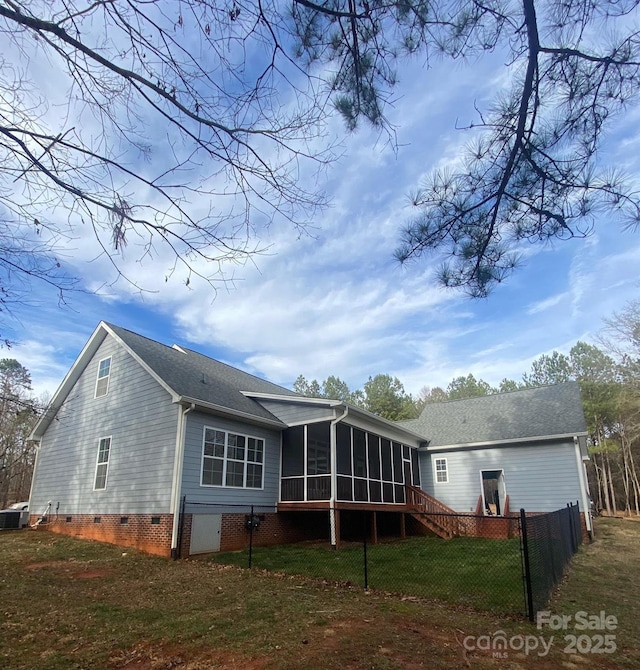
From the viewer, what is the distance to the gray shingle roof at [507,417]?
15.8 m

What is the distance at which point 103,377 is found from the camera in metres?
13.2

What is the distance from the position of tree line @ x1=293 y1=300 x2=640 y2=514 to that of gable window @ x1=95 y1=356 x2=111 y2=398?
2314cm

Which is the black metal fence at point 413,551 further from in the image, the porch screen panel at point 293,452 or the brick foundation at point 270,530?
the porch screen panel at point 293,452

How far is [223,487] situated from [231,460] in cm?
72

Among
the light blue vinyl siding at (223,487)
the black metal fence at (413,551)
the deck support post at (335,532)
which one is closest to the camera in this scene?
the black metal fence at (413,551)

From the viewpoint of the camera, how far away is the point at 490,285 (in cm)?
498

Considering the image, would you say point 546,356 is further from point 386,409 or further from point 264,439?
point 264,439

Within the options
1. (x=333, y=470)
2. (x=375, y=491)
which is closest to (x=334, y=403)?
(x=333, y=470)

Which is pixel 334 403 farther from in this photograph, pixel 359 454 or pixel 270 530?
pixel 270 530

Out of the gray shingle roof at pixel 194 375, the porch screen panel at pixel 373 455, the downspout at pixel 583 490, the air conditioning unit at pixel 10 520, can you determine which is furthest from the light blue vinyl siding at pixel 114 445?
the downspout at pixel 583 490

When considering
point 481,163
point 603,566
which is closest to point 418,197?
point 481,163

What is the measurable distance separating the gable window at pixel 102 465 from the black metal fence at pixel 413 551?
3.48m

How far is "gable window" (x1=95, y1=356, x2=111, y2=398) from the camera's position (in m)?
13.0

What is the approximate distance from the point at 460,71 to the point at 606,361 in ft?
110
